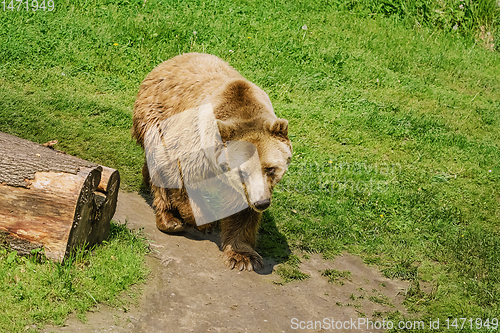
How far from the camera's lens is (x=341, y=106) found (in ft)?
28.7

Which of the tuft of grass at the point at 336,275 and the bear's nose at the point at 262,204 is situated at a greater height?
the bear's nose at the point at 262,204

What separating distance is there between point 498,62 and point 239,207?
329 inches

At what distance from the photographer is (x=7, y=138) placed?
4449mm

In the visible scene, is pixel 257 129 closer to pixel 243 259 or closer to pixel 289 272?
pixel 243 259

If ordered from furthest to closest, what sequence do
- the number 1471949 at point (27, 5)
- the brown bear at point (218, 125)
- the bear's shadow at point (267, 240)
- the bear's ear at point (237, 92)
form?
the number 1471949 at point (27, 5)
the bear's shadow at point (267, 240)
the bear's ear at point (237, 92)
the brown bear at point (218, 125)

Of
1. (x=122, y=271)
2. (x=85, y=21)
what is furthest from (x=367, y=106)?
(x=122, y=271)

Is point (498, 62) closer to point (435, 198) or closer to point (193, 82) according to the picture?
point (435, 198)

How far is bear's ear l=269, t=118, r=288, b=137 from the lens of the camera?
4539 millimetres

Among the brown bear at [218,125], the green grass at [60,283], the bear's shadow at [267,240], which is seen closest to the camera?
the green grass at [60,283]

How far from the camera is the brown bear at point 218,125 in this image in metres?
4.57

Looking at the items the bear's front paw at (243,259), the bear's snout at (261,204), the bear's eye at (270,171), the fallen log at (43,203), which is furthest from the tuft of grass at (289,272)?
the fallen log at (43,203)

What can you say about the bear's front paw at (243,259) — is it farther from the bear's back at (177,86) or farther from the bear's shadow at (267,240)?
the bear's back at (177,86)

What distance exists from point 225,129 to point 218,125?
7 cm

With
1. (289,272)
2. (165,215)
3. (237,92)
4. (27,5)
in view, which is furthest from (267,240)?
(27,5)
